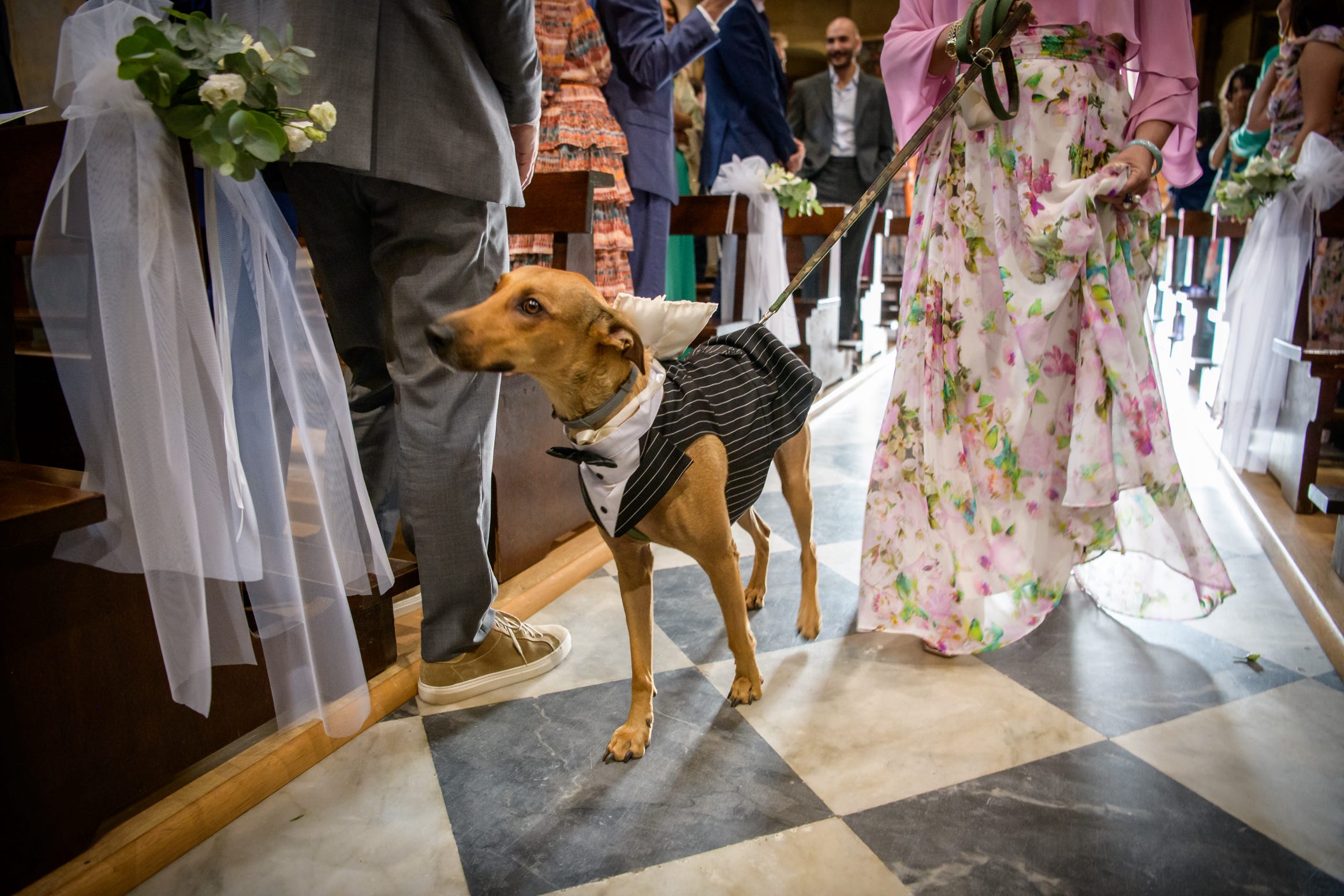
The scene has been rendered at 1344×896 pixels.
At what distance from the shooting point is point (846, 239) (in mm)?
5426

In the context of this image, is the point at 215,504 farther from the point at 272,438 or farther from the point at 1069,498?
the point at 1069,498

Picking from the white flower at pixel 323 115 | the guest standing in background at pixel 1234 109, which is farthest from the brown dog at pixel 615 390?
the guest standing in background at pixel 1234 109

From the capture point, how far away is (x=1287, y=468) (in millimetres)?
2770

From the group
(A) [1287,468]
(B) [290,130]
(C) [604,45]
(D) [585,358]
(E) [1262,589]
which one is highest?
(C) [604,45]

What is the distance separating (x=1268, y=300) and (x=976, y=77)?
7.49 feet

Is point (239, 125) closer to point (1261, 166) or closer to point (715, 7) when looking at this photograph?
point (715, 7)

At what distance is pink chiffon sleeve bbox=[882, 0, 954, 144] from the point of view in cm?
175

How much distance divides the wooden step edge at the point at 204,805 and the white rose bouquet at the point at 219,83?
3.09 feet

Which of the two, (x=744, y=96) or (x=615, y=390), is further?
(x=744, y=96)

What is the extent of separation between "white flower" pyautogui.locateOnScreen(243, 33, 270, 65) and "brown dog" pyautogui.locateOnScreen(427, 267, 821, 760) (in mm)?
428

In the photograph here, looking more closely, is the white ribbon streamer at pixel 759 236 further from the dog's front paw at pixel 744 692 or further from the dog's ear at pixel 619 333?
the dog's ear at pixel 619 333

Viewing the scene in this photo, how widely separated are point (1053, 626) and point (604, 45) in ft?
7.41

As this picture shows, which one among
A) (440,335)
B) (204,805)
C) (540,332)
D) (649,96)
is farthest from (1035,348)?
(649,96)

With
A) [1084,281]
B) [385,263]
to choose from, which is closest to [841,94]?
[1084,281]
